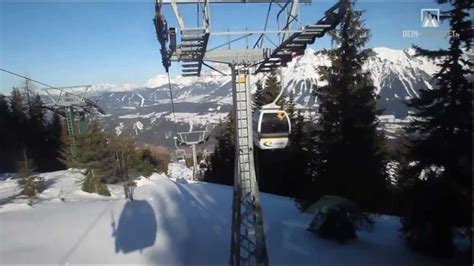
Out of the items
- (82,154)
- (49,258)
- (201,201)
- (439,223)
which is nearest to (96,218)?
(49,258)

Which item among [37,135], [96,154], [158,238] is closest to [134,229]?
[158,238]

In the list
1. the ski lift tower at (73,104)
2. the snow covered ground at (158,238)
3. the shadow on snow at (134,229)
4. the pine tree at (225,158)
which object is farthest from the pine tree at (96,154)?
the shadow on snow at (134,229)

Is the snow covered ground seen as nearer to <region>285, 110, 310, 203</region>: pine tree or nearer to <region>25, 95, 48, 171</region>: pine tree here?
<region>285, 110, 310, 203</region>: pine tree

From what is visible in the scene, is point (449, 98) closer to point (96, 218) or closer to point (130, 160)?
point (96, 218)

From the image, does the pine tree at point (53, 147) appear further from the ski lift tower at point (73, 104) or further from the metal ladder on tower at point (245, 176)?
the metal ladder on tower at point (245, 176)

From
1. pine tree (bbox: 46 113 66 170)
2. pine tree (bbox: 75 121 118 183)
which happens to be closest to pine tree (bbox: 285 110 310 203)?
pine tree (bbox: 75 121 118 183)
